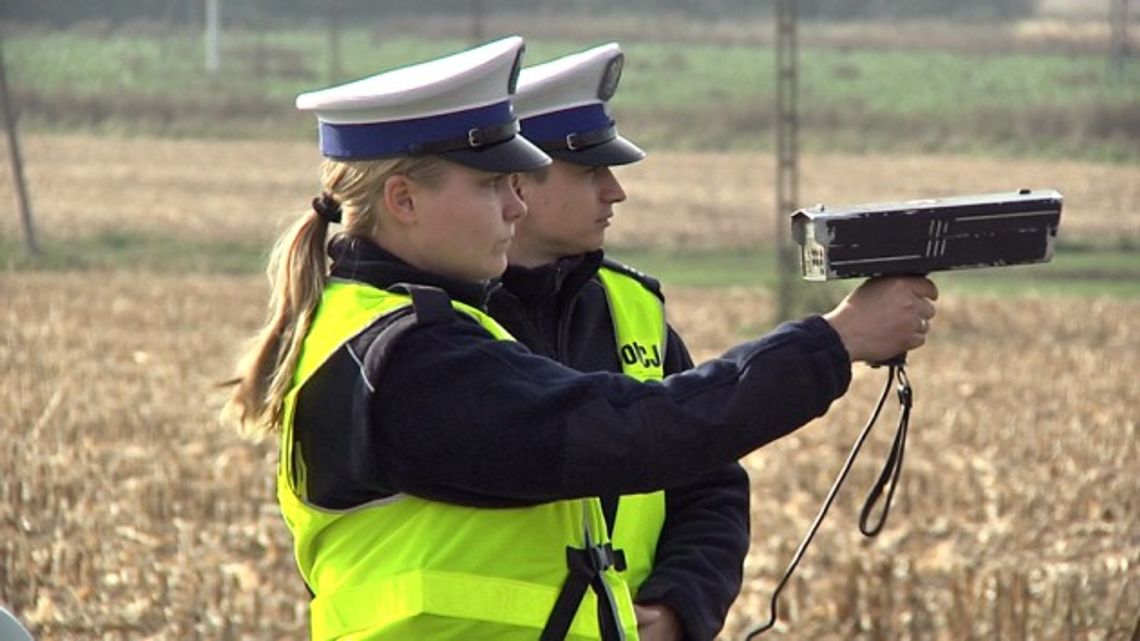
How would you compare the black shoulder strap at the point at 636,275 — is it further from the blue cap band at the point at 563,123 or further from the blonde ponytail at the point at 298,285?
the blonde ponytail at the point at 298,285

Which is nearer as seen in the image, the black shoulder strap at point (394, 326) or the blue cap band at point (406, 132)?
the black shoulder strap at point (394, 326)

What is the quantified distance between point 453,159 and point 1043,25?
56257 mm

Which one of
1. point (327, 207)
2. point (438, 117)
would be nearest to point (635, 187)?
point (327, 207)

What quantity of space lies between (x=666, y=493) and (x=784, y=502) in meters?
5.93

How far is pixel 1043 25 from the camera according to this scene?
190 feet

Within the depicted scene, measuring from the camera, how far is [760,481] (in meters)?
10.5

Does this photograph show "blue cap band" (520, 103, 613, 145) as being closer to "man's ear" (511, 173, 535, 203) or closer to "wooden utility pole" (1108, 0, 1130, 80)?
"man's ear" (511, 173, 535, 203)

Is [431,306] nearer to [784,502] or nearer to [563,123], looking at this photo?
[563,123]

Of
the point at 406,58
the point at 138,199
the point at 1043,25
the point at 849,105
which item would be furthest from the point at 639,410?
the point at 1043,25

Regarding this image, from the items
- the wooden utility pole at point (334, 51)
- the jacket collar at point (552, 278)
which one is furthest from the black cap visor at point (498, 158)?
the wooden utility pole at point (334, 51)

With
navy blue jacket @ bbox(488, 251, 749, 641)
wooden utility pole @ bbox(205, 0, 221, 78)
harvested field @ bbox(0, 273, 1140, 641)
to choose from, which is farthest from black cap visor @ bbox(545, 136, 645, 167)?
wooden utility pole @ bbox(205, 0, 221, 78)

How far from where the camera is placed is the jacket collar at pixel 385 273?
11.2 ft

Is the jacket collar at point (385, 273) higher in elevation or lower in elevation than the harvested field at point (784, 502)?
higher

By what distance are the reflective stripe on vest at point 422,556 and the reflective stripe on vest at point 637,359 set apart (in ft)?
1.75
